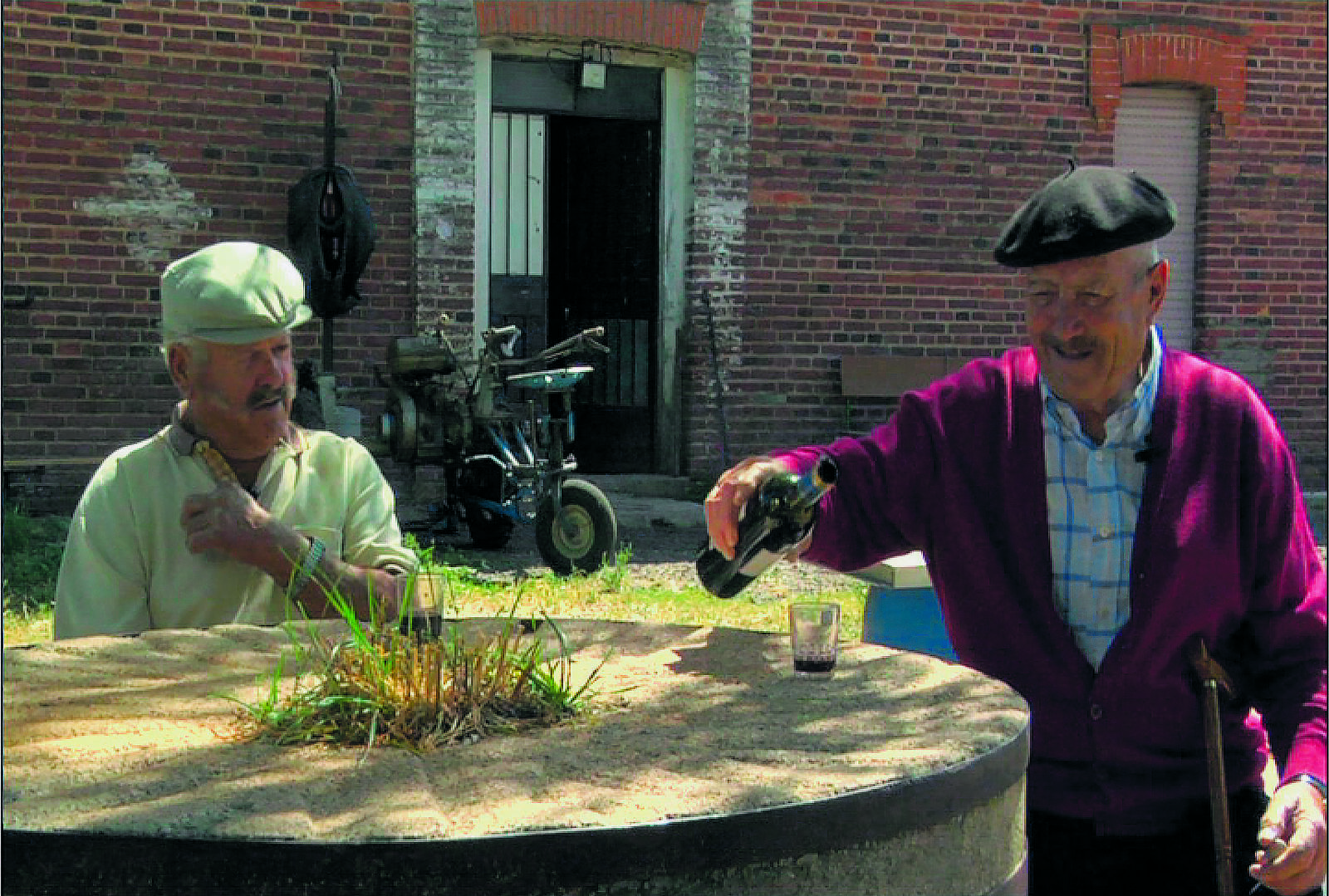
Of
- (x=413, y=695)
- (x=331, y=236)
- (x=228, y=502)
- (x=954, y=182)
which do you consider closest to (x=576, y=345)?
(x=331, y=236)

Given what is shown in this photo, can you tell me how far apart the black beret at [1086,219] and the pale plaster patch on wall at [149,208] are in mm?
7843

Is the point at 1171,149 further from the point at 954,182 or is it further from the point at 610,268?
the point at 610,268

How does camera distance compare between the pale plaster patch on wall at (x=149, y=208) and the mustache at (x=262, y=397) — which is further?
the pale plaster patch on wall at (x=149, y=208)

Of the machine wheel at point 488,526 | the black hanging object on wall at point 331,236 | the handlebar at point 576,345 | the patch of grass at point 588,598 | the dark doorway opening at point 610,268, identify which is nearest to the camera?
the patch of grass at point 588,598

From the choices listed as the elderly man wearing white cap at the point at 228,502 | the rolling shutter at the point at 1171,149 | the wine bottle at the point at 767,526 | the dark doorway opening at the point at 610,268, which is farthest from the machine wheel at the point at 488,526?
the wine bottle at the point at 767,526

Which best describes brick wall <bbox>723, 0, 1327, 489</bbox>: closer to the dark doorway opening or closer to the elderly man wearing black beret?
the dark doorway opening

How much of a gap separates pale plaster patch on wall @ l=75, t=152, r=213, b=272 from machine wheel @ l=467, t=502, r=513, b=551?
2.63 metres

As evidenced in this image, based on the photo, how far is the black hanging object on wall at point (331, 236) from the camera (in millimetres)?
9336

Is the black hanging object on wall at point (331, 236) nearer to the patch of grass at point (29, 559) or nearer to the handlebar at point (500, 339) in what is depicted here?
the handlebar at point (500, 339)

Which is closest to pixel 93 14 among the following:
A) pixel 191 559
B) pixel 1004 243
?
pixel 191 559

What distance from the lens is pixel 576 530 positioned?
797cm

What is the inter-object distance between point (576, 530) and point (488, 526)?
0.95 m

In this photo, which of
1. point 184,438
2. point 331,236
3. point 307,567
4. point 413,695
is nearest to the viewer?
point 413,695

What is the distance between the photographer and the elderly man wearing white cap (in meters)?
2.89
